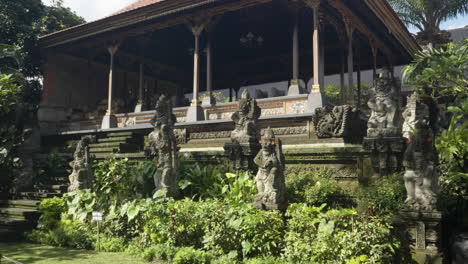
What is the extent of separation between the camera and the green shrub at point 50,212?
8.98 m

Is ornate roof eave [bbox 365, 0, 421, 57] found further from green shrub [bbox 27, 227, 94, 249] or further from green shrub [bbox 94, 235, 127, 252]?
green shrub [bbox 27, 227, 94, 249]

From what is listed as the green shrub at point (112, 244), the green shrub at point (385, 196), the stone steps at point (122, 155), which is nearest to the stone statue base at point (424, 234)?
the green shrub at point (385, 196)

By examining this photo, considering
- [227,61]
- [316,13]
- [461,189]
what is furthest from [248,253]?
[227,61]

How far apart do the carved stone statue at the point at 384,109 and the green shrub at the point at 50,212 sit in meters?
7.44

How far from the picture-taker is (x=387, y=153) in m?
7.27

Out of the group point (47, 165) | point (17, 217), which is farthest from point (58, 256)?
point (47, 165)

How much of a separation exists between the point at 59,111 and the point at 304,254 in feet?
48.5

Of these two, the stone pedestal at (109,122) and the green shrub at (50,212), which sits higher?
the stone pedestal at (109,122)

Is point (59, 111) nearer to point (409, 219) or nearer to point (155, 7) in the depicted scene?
point (155, 7)

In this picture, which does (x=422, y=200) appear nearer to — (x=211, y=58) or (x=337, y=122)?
(x=337, y=122)

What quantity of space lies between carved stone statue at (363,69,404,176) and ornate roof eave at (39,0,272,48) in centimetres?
573

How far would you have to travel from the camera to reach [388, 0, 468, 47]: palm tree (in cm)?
1841

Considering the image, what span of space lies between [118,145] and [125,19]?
4.92 m

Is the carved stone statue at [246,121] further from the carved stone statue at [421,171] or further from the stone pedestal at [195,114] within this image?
the carved stone statue at [421,171]
